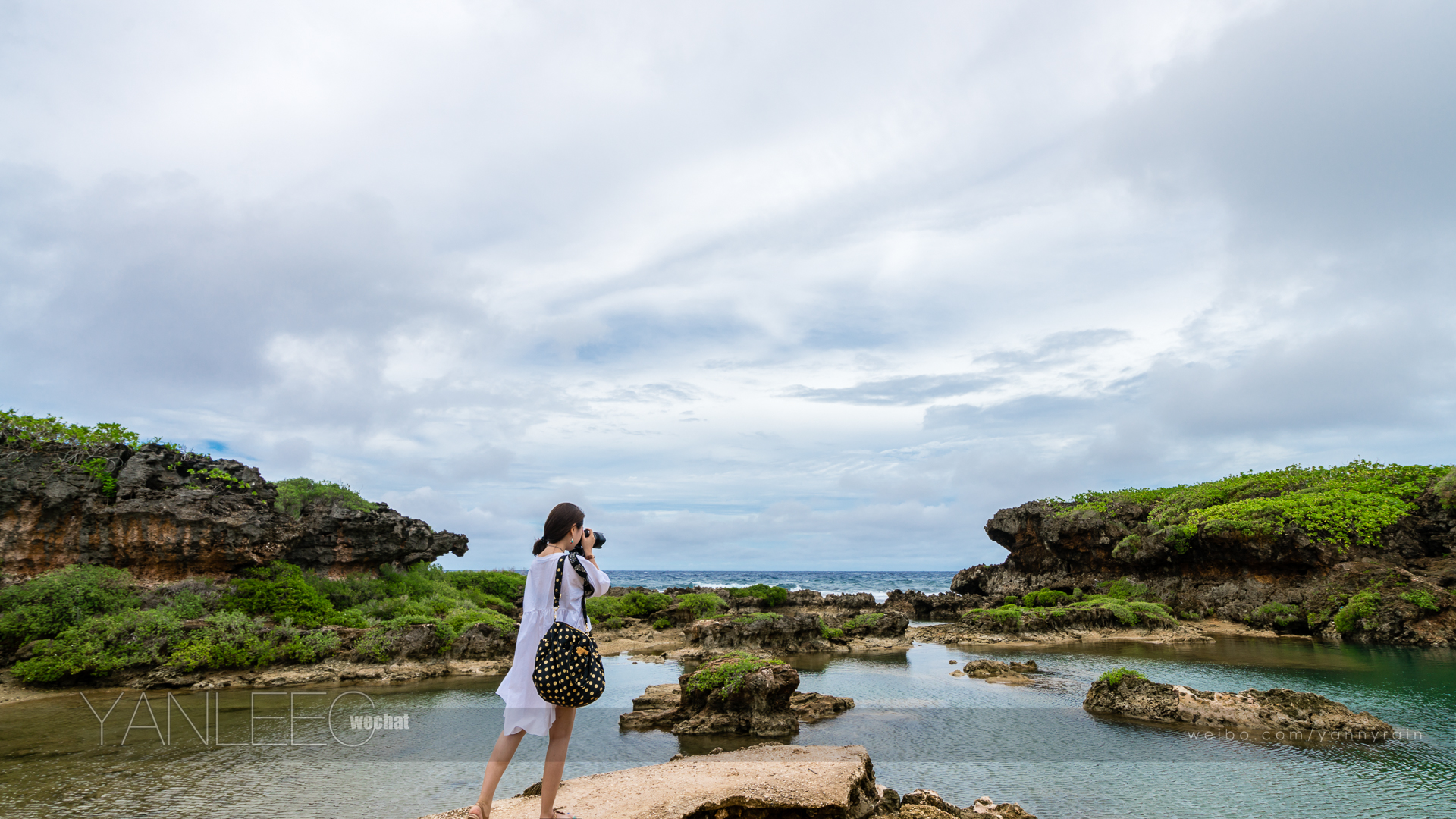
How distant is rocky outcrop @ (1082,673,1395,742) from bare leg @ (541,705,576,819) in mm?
15070

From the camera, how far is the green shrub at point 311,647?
22359 mm

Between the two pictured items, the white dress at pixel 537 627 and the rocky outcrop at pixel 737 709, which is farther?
the rocky outcrop at pixel 737 709

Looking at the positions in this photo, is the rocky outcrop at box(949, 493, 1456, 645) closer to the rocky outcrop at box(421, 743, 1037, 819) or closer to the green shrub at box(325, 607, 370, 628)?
the rocky outcrop at box(421, 743, 1037, 819)

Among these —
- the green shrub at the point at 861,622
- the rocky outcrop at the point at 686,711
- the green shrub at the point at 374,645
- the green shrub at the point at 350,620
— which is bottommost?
the green shrub at the point at 861,622

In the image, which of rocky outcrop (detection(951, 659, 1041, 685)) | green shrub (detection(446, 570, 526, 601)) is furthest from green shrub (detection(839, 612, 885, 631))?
green shrub (detection(446, 570, 526, 601))

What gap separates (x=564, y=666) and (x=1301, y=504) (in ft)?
136

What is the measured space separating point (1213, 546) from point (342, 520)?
143ft

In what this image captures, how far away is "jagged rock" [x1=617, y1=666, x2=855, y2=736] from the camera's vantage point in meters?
14.8

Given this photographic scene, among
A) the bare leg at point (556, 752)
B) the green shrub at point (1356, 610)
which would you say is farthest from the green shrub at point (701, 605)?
the bare leg at point (556, 752)

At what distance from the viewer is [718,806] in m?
5.98

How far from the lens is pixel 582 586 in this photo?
499cm

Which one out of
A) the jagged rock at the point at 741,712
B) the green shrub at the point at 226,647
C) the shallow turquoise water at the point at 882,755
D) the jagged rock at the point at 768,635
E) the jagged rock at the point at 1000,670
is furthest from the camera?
the jagged rock at the point at 768,635

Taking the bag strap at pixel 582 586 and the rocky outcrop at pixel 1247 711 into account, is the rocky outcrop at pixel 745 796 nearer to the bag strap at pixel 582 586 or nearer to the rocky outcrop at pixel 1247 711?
the bag strap at pixel 582 586

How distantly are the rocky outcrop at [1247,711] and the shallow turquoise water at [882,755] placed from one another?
0.55 metres
